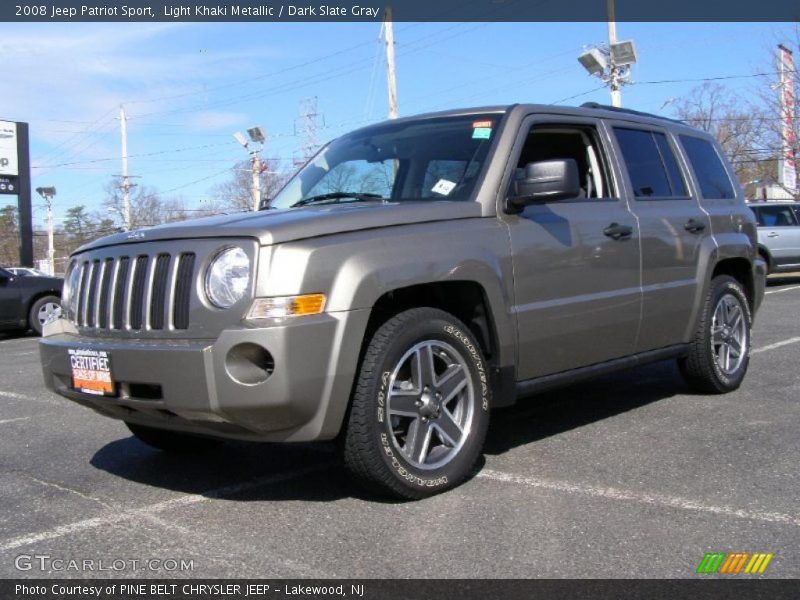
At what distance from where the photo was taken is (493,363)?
4.20 m

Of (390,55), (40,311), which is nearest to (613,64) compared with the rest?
(390,55)

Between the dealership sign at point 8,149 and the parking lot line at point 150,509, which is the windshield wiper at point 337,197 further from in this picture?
the dealership sign at point 8,149

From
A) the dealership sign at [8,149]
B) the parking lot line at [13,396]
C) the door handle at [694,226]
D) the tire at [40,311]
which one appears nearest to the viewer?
the door handle at [694,226]

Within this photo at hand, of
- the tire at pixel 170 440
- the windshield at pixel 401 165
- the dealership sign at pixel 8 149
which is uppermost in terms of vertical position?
the dealership sign at pixel 8 149

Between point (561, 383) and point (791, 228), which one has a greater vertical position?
point (791, 228)

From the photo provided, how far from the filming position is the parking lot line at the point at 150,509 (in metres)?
3.48

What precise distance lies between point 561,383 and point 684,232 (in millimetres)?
1593

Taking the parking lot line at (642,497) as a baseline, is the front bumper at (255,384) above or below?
above

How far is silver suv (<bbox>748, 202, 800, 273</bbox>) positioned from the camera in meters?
18.0

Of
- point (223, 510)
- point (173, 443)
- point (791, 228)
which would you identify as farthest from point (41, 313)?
point (791, 228)

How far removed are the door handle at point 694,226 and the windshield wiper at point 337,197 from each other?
2207 mm

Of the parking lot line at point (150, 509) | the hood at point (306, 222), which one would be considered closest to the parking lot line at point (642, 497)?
the parking lot line at point (150, 509)

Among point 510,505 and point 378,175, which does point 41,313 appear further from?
point 510,505

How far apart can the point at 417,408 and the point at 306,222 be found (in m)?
0.99
